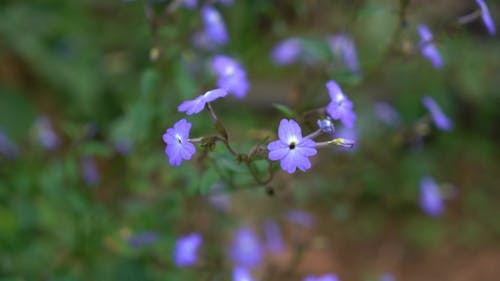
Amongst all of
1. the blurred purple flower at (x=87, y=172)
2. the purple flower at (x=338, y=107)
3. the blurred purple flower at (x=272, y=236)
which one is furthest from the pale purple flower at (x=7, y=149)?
the purple flower at (x=338, y=107)

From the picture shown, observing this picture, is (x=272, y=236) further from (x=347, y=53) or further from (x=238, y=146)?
(x=238, y=146)

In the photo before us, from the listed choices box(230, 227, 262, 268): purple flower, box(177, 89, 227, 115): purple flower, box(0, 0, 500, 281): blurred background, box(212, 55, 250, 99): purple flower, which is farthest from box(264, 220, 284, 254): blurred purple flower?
box(177, 89, 227, 115): purple flower

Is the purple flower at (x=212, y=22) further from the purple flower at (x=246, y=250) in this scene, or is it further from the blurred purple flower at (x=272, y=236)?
the blurred purple flower at (x=272, y=236)

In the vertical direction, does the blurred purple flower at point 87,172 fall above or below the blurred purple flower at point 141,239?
above

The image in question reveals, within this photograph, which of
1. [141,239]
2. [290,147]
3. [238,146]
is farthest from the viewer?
[141,239]

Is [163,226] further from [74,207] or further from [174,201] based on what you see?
[74,207]

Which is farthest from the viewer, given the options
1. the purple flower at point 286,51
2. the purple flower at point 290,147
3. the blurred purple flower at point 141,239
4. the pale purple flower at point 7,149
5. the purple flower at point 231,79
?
the purple flower at point 286,51

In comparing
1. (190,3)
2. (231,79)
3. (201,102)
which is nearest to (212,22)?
(190,3)
